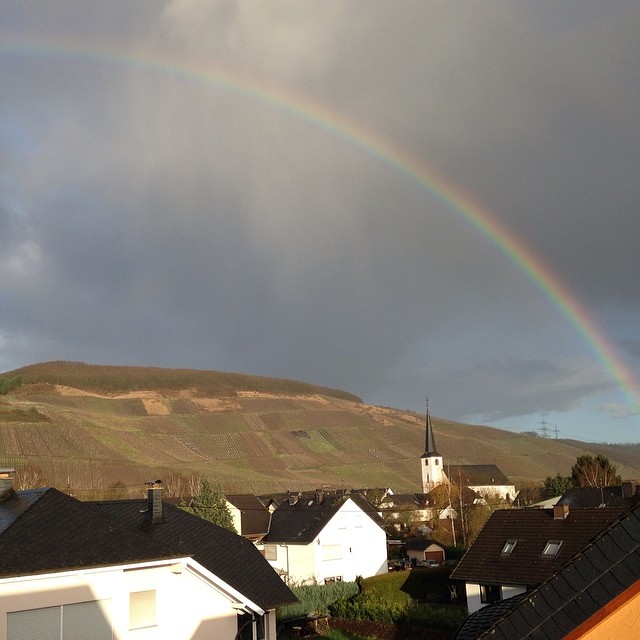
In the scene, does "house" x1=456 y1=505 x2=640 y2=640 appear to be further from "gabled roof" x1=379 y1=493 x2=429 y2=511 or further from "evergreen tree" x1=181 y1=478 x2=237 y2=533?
"gabled roof" x1=379 y1=493 x2=429 y2=511

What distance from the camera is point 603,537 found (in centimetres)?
529

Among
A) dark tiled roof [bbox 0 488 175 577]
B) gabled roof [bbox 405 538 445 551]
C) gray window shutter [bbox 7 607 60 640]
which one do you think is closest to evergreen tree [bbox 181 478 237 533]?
gabled roof [bbox 405 538 445 551]

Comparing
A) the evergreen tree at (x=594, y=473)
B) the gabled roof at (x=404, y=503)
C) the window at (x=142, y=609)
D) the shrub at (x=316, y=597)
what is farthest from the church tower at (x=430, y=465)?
the window at (x=142, y=609)

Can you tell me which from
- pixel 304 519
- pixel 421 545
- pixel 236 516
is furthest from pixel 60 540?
pixel 421 545

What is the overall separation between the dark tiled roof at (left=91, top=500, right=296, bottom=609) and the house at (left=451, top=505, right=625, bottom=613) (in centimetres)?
1379

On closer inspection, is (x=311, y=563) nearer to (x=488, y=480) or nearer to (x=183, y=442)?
(x=488, y=480)

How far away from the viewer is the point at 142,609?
570 inches

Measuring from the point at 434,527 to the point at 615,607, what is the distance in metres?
A: 74.5

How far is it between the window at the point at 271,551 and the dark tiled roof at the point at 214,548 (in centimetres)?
3036

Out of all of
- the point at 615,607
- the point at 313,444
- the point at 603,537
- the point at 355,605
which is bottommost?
the point at 355,605

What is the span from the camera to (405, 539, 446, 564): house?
54.5 m

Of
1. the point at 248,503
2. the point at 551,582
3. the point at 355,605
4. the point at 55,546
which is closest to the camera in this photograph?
the point at 551,582

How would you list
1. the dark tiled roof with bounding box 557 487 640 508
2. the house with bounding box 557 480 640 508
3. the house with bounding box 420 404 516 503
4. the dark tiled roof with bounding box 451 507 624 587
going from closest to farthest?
1. the dark tiled roof with bounding box 451 507 624 587
2. the house with bounding box 557 480 640 508
3. the dark tiled roof with bounding box 557 487 640 508
4. the house with bounding box 420 404 516 503

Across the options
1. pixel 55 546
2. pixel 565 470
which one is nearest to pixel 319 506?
pixel 55 546
